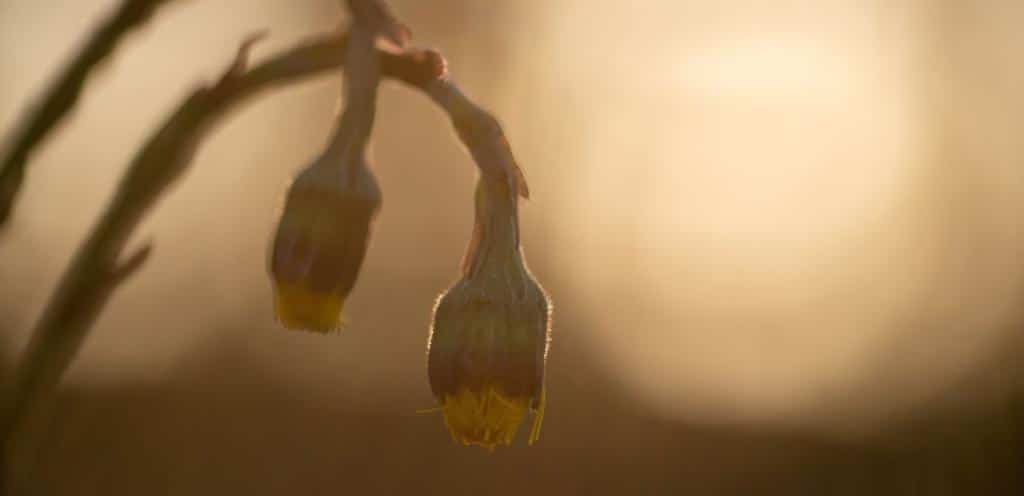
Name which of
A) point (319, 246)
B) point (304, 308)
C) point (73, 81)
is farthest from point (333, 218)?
point (73, 81)

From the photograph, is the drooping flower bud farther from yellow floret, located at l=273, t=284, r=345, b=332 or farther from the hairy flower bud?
the hairy flower bud

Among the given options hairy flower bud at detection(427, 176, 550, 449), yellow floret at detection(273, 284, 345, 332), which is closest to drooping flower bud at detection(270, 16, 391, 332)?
yellow floret at detection(273, 284, 345, 332)

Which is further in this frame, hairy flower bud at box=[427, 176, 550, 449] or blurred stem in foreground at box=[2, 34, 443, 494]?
hairy flower bud at box=[427, 176, 550, 449]

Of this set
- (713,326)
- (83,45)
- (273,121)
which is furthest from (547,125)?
(83,45)

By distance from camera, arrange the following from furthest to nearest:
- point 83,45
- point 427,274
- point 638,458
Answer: point 427,274
point 638,458
point 83,45

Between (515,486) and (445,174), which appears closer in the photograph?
(515,486)

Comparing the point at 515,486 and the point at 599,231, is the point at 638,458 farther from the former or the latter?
the point at 599,231

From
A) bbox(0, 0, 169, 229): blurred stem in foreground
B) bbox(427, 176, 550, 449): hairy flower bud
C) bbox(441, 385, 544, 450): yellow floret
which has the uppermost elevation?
bbox(0, 0, 169, 229): blurred stem in foreground
